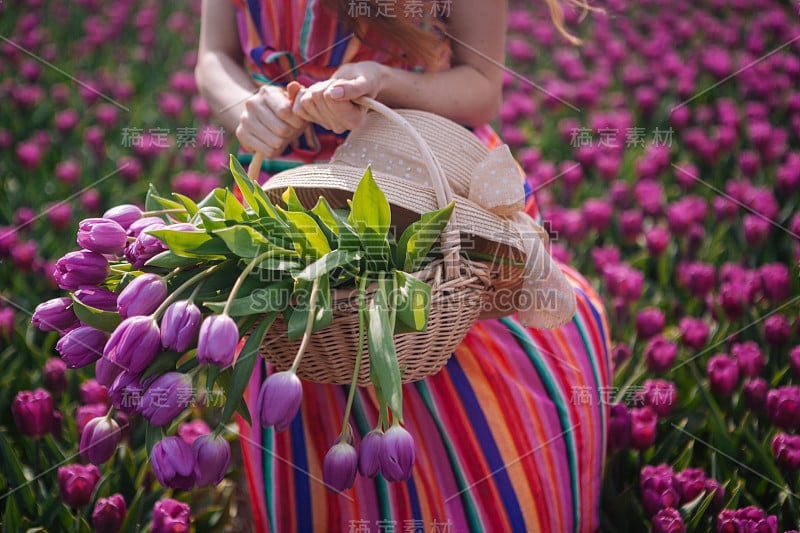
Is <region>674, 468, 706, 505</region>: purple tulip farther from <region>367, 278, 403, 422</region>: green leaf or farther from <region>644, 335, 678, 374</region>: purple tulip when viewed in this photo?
<region>367, 278, 403, 422</region>: green leaf

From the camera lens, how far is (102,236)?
3.19 feet

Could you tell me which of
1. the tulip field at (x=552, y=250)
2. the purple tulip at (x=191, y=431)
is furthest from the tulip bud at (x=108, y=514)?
the purple tulip at (x=191, y=431)

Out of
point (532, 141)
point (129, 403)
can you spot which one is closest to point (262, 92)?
point (129, 403)

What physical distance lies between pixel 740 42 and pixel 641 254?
1.90 metres

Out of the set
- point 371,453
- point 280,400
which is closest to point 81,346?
point 280,400

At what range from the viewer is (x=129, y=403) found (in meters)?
0.90

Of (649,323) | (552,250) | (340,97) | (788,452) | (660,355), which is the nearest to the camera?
(340,97)

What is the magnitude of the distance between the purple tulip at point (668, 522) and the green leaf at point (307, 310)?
693 millimetres

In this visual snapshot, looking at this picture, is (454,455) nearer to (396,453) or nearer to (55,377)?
(396,453)

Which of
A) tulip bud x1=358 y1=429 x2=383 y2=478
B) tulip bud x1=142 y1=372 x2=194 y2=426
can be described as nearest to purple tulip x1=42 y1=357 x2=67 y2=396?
tulip bud x1=142 y1=372 x2=194 y2=426

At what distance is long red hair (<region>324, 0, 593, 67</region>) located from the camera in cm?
133

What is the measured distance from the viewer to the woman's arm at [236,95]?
1189 millimetres

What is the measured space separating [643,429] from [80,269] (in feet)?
3.34

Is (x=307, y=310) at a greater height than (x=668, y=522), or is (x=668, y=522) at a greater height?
(x=307, y=310)
